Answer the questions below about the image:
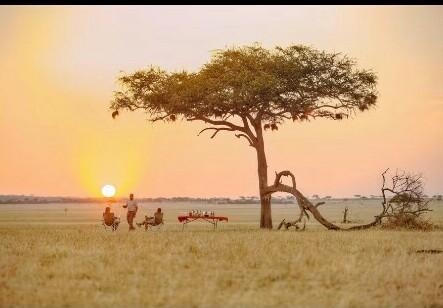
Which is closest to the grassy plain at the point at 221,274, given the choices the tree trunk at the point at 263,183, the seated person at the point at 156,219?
the seated person at the point at 156,219

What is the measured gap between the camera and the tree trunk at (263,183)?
37.1 m

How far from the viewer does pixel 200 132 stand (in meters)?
39.1

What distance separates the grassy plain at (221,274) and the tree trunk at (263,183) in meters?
12.9

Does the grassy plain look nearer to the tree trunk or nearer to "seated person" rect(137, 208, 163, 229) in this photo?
"seated person" rect(137, 208, 163, 229)

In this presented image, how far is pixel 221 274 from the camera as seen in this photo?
16.0 meters

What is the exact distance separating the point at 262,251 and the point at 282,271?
4305mm

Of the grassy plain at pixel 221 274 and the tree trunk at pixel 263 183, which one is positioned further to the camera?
the tree trunk at pixel 263 183

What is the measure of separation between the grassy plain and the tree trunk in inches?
508

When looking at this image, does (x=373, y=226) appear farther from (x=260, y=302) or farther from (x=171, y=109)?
(x=260, y=302)

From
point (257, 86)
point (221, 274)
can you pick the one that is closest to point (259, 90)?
point (257, 86)

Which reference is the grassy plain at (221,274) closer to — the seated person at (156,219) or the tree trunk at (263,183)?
the seated person at (156,219)

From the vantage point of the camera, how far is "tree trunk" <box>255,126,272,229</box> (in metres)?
37.1

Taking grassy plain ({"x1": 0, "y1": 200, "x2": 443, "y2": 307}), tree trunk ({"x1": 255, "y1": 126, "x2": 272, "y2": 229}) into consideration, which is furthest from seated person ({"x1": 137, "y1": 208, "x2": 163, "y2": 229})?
grassy plain ({"x1": 0, "y1": 200, "x2": 443, "y2": 307})

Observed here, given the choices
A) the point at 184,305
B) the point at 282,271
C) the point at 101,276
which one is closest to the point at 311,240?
the point at 282,271
